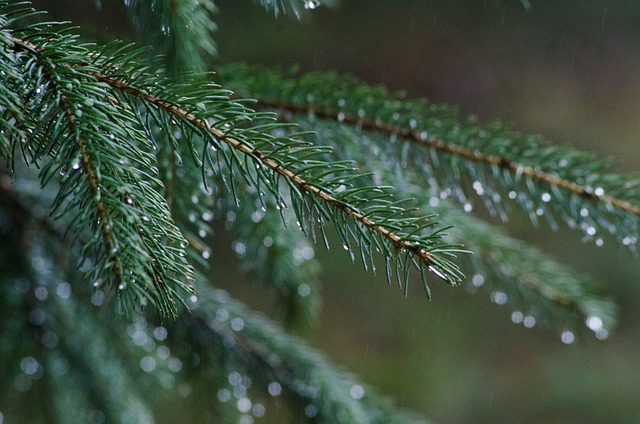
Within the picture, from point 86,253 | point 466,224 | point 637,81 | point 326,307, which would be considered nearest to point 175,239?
point 86,253

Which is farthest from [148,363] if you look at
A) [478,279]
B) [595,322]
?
[595,322]

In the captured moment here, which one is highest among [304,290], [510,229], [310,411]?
[304,290]

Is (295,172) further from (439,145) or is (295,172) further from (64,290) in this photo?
(64,290)

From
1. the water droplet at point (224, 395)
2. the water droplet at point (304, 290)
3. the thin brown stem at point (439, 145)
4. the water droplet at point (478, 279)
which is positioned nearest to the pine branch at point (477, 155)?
the thin brown stem at point (439, 145)

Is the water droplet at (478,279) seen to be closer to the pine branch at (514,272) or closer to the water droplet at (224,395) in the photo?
the pine branch at (514,272)

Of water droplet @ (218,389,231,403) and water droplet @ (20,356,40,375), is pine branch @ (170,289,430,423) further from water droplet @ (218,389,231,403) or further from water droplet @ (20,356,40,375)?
water droplet @ (20,356,40,375)

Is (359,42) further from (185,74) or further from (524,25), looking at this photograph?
(185,74)

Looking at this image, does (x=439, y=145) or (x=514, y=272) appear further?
(x=514, y=272)
